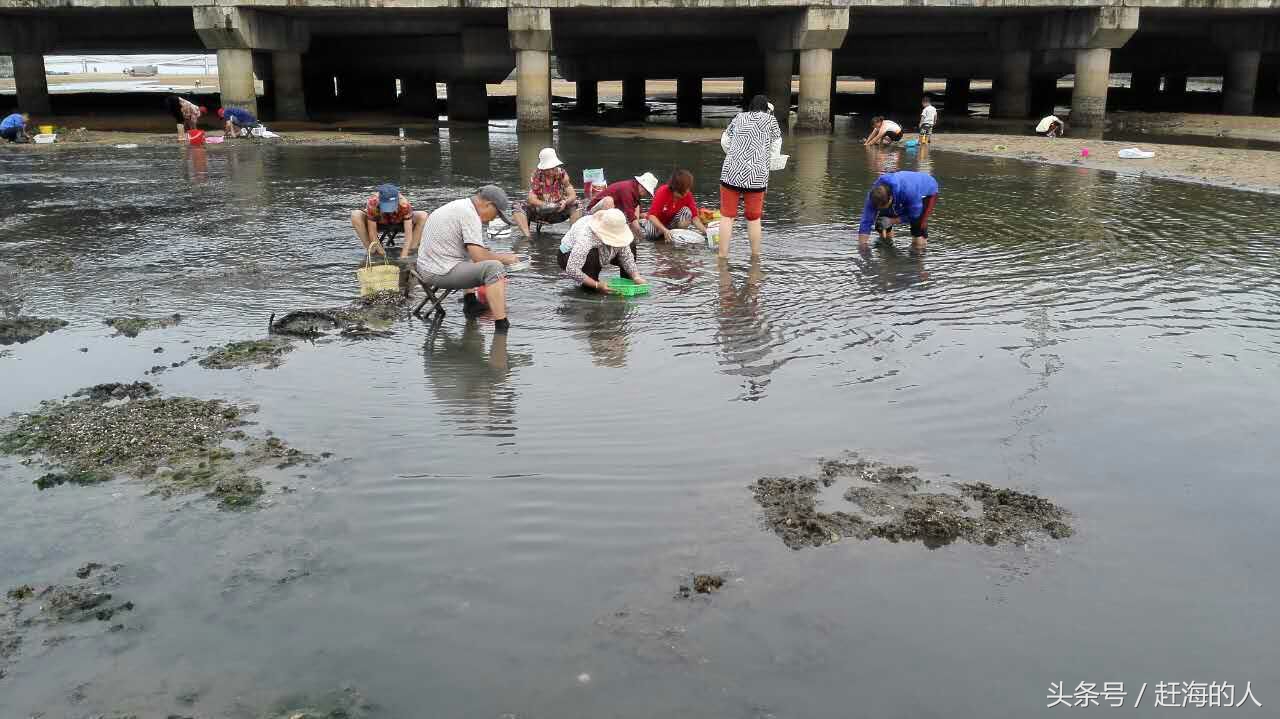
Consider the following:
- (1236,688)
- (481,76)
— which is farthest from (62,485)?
(481,76)

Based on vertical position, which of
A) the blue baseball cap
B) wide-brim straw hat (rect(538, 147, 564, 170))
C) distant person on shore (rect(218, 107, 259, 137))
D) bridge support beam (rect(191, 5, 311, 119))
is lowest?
the blue baseball cap

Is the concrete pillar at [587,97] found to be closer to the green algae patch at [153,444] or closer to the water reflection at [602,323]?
the water reflection at [602,323]

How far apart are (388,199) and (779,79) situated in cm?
2463

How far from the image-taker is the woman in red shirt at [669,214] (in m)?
12.3

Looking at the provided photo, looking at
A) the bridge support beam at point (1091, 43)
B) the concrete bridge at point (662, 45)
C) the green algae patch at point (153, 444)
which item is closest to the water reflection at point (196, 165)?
the concrete bridge at point (662, 45)

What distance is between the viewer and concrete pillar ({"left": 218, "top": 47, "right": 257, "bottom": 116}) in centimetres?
2878

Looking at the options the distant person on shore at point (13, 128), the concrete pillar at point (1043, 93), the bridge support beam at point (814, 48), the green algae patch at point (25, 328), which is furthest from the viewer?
the concrete pillar at point (1043, 93)

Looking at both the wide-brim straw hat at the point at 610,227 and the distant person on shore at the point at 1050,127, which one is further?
the distant person on shore at the point at 1050,127

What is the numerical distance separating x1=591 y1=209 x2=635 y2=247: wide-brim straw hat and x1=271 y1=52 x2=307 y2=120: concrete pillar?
25668mm

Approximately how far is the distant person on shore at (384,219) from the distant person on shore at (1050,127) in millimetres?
20875

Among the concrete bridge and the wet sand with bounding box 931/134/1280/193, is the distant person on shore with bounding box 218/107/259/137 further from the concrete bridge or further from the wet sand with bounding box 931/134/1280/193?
the wet sand with bounding box 931/134/1280/193

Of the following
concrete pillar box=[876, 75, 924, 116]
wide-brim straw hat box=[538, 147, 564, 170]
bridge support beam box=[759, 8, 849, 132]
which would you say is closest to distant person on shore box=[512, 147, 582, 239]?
wide-brim straw hat box=[538, 147, 564, 170]

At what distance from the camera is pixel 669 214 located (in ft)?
41.2

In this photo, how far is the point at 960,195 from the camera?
1673cm
